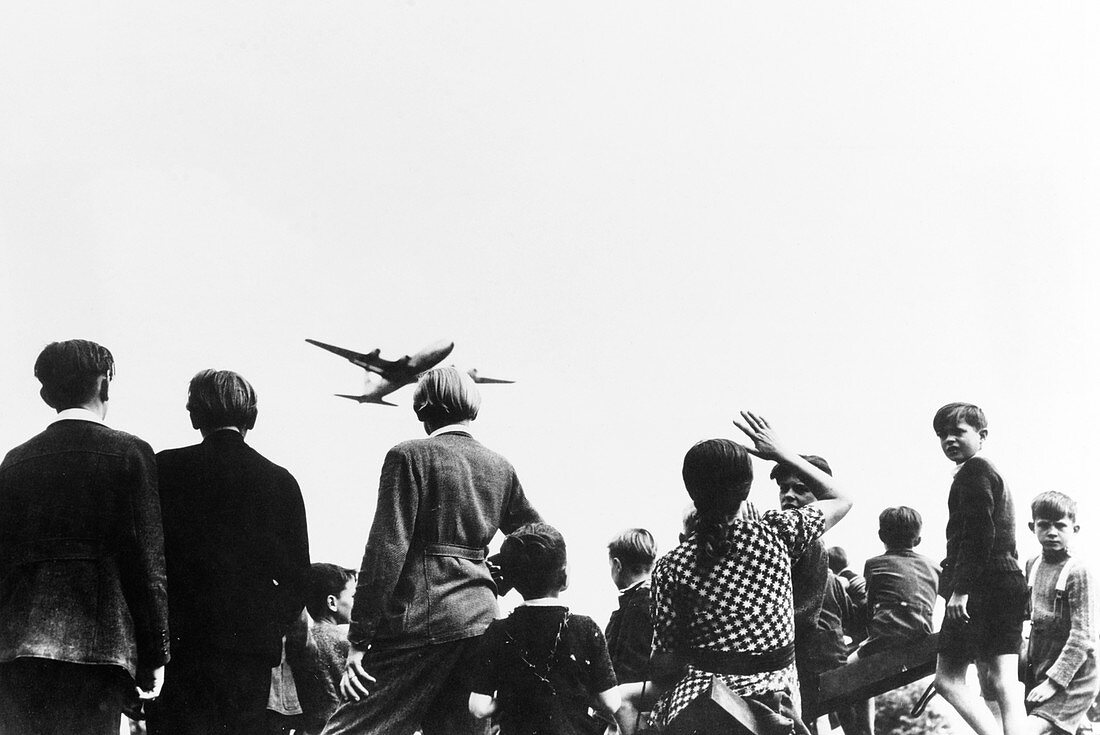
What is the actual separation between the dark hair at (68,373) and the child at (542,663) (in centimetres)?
164

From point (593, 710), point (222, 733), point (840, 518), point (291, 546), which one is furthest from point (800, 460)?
point (222, 733)

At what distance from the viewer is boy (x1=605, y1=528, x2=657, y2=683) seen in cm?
510

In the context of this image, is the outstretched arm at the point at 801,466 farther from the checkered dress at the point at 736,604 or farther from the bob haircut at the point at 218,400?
the bob haircut at the point at 218,400

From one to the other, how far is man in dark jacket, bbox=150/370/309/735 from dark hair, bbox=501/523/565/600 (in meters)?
0.84

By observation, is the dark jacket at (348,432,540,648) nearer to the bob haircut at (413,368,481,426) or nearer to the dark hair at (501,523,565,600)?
the bob haircut at (413,368,481,426)

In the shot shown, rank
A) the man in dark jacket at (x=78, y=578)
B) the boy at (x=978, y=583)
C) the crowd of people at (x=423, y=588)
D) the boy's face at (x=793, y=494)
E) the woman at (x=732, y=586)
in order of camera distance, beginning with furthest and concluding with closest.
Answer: the boy at (x=978, y=583), the boy's face at (x=793, y=494), the man in dark jacket at (x=78, y=578), the crowd of people at (x=423, y=588), the woman at (x=732, y=586)

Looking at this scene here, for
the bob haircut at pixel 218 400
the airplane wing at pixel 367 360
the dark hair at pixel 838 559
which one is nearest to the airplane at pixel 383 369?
the airplane wing at pixel 367 360

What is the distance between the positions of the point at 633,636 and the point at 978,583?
1558mm

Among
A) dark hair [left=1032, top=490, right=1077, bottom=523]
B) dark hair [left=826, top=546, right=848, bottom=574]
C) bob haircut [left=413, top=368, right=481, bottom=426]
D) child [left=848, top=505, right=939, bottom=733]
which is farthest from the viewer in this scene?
dark hair [left=826, top=546, right=848, bottom=574]

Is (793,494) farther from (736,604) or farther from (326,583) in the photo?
(326,583)

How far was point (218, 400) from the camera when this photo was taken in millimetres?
4391

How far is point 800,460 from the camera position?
3.83 m

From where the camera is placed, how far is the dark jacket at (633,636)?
16.7 feet

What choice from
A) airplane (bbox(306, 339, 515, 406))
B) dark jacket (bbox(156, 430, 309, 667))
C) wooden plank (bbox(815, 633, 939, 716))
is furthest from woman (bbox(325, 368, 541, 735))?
airplane (bbox(306, 339, 515, 406))
